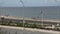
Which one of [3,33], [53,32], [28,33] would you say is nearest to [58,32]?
[53,32]

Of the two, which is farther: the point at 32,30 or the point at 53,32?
the point at 32,30

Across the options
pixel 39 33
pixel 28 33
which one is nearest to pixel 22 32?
pixel 28 33

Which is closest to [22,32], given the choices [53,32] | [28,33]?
[28,33]

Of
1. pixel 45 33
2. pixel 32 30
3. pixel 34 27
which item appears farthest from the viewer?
pixel 34 27

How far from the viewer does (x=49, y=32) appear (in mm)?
11727

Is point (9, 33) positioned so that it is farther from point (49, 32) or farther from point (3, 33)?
point (49, 32)

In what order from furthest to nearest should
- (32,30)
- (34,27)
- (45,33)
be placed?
(34,27) → (32,30) → (45,33)

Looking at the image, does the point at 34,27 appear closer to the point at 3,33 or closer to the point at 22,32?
the point at 22,32

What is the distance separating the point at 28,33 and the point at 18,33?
688mm

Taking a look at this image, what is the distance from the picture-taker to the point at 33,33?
11844 millimetres

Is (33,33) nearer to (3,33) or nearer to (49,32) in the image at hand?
(49,32)

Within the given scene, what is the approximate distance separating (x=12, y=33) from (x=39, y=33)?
5.73ft

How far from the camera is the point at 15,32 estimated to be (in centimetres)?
1209

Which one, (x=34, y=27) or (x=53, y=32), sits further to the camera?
(x=34, y=27)
